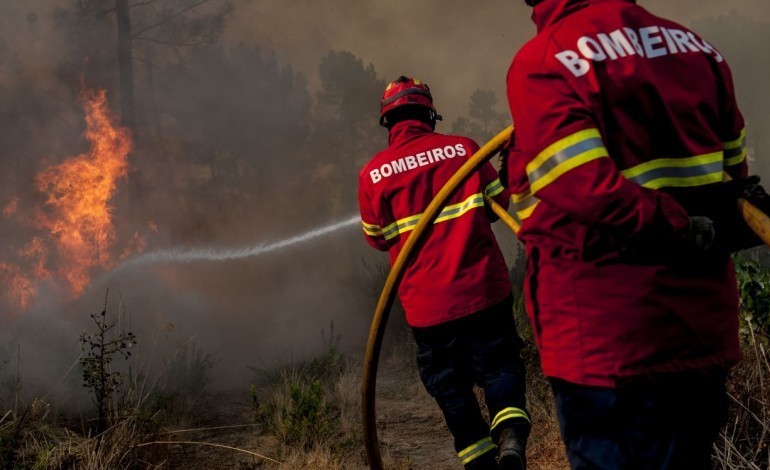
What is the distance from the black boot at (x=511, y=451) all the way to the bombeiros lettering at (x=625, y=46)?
198 cm

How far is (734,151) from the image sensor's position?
1684mm

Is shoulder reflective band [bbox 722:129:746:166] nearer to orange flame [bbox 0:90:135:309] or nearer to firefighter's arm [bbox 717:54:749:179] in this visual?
firefighter's arm [bbox 717:54:749:179]

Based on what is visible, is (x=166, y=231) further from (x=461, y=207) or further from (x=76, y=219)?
(x=461, y=207)

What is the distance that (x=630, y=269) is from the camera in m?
1.48

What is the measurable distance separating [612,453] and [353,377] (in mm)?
4628

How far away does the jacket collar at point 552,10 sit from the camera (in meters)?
1.64

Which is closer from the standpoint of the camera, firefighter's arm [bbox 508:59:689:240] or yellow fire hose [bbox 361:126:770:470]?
firefighter's arm [bbox 508:59:689:240]

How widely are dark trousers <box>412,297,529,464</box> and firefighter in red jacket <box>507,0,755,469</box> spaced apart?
161cm

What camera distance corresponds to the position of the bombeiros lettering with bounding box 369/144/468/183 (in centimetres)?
337

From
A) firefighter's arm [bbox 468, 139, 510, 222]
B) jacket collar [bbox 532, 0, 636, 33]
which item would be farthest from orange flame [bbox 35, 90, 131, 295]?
jacket collar [bbox 532, 0, 636, 33]

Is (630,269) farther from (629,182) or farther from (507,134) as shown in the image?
(507,134)

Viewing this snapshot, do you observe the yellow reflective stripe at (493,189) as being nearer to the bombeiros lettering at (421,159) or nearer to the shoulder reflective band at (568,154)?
the bombeiros lettering at (421,159)

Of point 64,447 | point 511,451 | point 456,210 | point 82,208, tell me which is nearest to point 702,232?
point 511,451

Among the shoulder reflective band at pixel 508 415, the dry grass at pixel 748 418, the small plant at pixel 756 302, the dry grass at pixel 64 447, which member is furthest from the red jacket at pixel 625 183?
the dry grass at pixel 64 447
